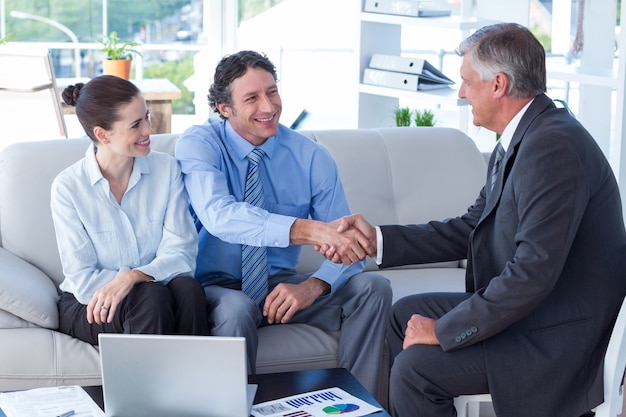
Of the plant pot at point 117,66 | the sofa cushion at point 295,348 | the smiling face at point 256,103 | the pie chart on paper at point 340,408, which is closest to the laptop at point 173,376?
the pie chart on paper at point 340,408

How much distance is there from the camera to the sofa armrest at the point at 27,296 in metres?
2.55

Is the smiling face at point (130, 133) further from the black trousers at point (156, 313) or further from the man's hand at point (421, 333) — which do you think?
the man's hand at point (421, 333)

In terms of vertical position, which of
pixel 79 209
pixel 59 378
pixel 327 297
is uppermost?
pixel 79 209

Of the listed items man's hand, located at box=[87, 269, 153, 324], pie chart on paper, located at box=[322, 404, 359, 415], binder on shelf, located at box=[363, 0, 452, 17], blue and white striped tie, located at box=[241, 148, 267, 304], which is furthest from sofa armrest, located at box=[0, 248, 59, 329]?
binder on shelf, located at box=[363, 0, 452, 17]

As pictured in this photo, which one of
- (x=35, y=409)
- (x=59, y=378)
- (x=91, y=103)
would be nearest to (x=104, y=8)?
(x=91, y=103)

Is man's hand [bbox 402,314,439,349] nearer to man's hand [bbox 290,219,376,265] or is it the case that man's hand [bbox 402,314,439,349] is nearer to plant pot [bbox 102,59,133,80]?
man's hand [bbox 290,219,376,265]

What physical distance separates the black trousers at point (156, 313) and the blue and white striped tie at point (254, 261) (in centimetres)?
19

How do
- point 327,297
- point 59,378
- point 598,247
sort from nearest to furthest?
point 598,247 < point 59,378 < point 327,297

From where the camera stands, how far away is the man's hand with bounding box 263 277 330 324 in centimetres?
261

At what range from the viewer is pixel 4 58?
5.04 meters

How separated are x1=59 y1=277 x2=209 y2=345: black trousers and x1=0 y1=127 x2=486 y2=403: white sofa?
0.19 ft

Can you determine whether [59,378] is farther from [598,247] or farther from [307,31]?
[307,31]

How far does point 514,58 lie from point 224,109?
0.95 m

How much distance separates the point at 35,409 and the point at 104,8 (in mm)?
4310
